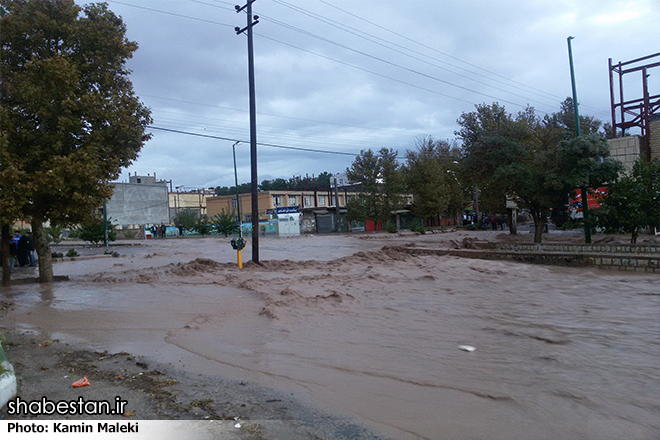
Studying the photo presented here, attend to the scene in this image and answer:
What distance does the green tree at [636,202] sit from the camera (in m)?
14.2

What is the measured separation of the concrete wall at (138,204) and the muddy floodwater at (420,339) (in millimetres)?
62306

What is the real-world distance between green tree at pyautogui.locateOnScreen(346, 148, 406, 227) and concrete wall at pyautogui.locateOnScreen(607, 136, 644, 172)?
2818 cm

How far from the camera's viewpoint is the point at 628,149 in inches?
860

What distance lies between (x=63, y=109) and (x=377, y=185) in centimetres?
4149

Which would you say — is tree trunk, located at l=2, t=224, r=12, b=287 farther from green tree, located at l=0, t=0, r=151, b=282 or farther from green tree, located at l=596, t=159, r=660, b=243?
green tree, located at l=596, t=159, r=660, b=243

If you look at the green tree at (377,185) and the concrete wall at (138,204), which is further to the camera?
the concrete wall at (138,204)

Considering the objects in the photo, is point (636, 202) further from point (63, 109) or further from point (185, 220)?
point (185, 220)

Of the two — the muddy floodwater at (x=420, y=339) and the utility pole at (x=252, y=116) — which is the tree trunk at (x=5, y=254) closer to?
the muddy floodwater at (x=420, y=339)

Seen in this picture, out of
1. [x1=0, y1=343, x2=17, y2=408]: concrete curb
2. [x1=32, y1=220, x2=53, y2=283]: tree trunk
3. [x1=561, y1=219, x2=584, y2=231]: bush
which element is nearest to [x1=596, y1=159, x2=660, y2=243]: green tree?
[x1=561, y1=219, x2=584, y2=231]: bush

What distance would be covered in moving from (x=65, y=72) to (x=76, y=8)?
219 centimetres

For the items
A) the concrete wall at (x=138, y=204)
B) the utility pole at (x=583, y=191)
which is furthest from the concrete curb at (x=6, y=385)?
the concrete wall at (x=138, y=204)

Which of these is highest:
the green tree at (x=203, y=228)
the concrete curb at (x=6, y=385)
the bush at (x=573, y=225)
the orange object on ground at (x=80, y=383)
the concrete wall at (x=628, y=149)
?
the concrete wall at (x=628, y=149)

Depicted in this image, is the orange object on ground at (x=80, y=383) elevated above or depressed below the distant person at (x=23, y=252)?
below

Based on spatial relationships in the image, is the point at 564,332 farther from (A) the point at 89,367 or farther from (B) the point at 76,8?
(B) the point at 76,8
